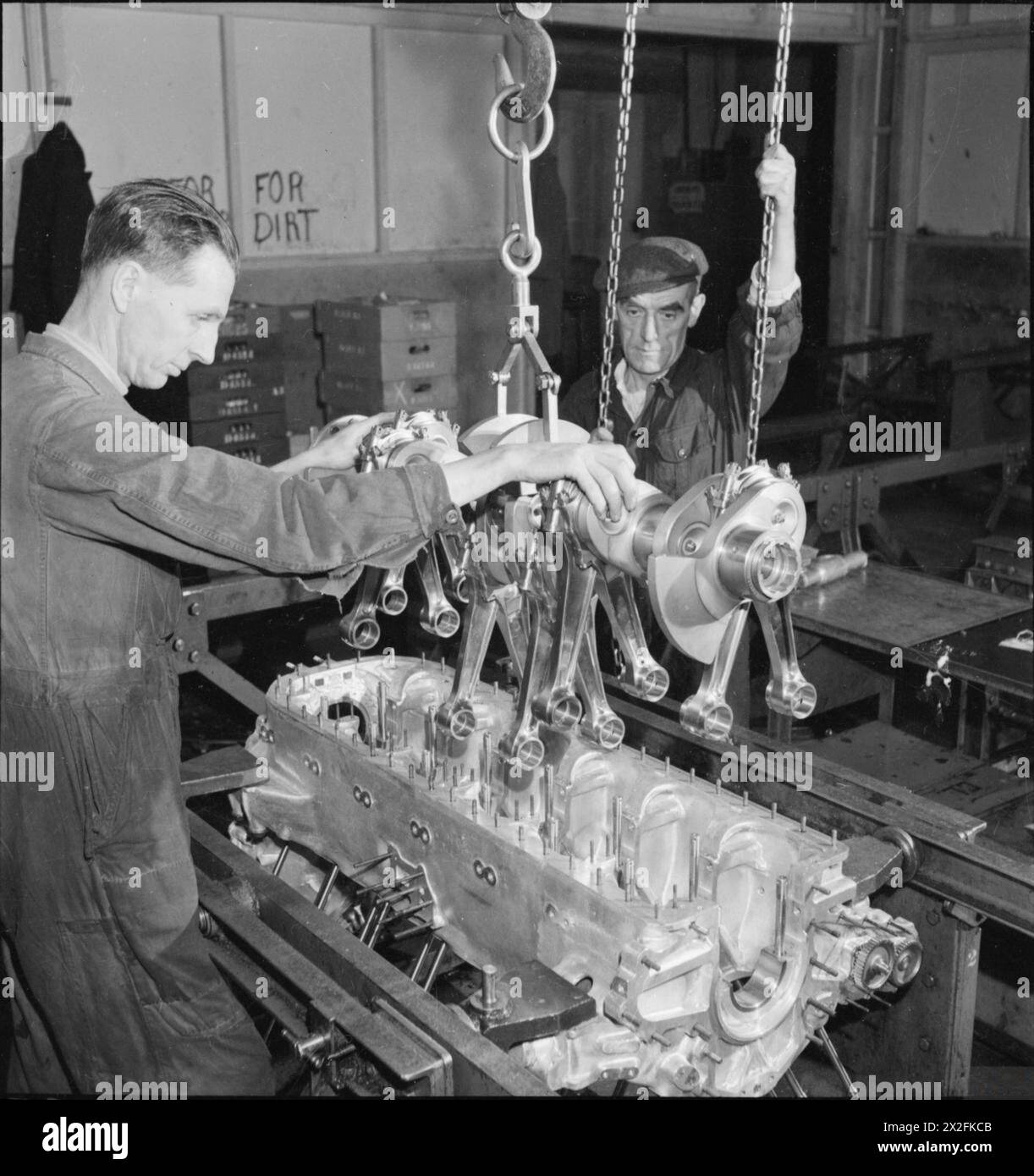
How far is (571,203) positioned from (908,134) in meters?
2.95

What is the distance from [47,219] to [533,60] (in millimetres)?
4122

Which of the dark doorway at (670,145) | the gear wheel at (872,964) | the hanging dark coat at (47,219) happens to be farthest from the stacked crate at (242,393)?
the gear wheel at (872,964)

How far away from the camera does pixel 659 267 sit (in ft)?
10.9

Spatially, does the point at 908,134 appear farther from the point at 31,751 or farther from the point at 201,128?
the point at 31,751

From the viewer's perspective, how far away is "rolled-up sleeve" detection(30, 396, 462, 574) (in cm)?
185

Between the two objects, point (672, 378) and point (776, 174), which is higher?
point (776, 174)

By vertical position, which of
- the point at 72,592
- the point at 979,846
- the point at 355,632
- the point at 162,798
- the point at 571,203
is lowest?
the point at 979,846

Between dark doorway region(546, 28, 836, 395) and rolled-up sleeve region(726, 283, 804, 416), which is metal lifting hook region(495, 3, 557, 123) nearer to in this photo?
rolled-up sleeve region(726, 283, 804, 416)

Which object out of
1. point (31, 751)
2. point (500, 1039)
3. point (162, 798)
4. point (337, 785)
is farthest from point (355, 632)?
point (500, 1039)

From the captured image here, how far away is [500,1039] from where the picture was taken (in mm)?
1914

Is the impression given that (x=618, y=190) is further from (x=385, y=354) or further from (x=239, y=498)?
(x=385, y=354)

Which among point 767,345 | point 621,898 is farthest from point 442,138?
point 621,898

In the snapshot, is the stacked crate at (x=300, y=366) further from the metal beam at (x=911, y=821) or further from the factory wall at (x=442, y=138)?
the metal beam at (x=911, y=821)

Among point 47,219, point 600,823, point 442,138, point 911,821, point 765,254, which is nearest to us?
point 765,254
